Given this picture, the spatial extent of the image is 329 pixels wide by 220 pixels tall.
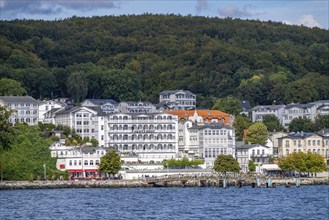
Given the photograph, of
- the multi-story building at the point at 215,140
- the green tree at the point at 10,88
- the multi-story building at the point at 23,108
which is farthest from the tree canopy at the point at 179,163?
the green tree at the point at 10,88

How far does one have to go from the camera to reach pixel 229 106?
477 ft

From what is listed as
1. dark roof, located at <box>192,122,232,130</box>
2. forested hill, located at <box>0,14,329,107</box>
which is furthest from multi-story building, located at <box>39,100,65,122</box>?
dark roof, located at <box>192,122,232,130</box>

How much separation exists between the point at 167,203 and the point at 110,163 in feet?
88.5

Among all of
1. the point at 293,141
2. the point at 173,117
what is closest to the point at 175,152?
the point at 173,117

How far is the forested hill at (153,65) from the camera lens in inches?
5974

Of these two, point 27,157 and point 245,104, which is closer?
point 27,157

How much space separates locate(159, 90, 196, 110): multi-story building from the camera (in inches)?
5960

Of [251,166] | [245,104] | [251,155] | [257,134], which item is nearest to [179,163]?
[251,166]

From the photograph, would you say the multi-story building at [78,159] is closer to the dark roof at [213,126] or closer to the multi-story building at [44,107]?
the dark roof at [213,126]

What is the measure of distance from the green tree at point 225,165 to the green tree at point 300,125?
27.9 m

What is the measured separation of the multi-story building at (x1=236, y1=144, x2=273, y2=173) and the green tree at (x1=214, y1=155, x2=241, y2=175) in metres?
11.5

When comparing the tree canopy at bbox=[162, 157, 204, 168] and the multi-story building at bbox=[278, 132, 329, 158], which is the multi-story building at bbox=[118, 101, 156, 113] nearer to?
the multi-story building at bbox=[278, 132, 329, 158]

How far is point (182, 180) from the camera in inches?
4227

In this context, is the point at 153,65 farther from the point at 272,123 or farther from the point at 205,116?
the point at 205,116
